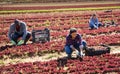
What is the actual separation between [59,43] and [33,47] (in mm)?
1827

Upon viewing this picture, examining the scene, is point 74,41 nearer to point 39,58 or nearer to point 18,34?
point 39,58

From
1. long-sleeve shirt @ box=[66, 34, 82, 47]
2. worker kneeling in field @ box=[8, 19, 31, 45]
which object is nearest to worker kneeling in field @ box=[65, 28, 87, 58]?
long-sleeve shirt @ box=[66, 34, 82, 47]

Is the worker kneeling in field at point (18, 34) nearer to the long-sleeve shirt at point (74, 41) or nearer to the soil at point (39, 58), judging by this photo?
the soil at point (39, 58)

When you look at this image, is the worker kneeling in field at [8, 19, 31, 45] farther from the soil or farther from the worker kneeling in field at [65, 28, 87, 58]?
the worker kneeling in field at [65, 28, 87, 58]

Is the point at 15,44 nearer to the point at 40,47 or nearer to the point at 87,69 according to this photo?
the point at 40,47

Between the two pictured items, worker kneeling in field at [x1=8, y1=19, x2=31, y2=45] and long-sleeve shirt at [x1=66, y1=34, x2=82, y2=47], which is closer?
long-sleeve shirt at [x1=66, y1=34, x2=82, y2=47]

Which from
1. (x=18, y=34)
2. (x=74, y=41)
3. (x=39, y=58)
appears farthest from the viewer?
(x=18, y=34)

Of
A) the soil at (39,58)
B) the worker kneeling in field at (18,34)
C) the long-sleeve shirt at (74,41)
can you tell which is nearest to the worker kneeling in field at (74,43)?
the long-sleeve shirt at (74,41)

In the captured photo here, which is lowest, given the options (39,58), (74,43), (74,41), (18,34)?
(39,58)

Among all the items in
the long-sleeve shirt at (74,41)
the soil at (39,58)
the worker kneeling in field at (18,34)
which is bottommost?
→ the soil at (39,58)

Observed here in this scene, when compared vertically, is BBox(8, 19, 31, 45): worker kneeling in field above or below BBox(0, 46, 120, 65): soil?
above

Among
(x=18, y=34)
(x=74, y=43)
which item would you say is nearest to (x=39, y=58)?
(x=74, y=43)

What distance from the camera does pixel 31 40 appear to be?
1936cm

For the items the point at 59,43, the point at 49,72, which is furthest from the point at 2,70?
the point at 59,43
